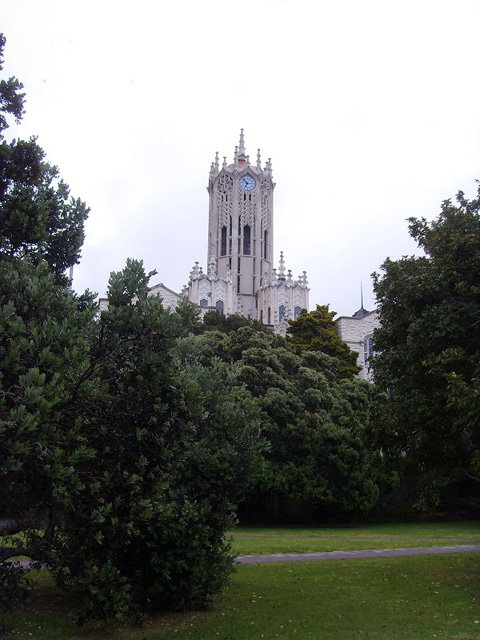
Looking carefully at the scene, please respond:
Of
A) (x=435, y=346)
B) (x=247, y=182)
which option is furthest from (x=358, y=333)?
(x=247, y=182)

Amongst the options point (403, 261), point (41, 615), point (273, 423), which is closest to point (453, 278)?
point (403, 261)

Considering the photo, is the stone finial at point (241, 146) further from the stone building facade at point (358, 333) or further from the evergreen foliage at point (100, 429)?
the evergreen foliage at point (100, 429)

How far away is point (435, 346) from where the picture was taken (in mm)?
13094

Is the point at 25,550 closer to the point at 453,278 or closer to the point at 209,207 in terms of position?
the point at 453,278

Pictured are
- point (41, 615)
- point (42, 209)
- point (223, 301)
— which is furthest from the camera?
point (223, 301)

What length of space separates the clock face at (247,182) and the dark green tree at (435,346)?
76701 millimetres

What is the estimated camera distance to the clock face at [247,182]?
8962 centimetres

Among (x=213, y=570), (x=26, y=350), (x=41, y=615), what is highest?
(x=26, y=350)

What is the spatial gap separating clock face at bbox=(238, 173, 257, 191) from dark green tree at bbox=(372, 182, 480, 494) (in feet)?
252

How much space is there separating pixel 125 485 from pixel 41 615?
198 inches

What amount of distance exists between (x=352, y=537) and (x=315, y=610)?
12652 mm

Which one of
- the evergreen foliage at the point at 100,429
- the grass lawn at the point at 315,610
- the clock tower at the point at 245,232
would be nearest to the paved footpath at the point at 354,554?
the grass lawn at the point at 315,610

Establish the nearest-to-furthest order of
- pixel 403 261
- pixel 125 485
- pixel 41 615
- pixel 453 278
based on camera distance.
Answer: pixel 125 485
pixel 41 615
pixel 453 278
pixel 403 261

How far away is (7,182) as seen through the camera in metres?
10.2
